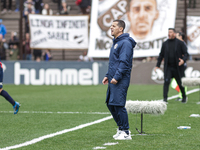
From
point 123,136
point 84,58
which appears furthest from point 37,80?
point 123,136

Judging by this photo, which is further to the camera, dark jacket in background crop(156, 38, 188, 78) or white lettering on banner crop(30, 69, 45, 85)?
white lettering on banner crop(30, 69, 45, 85)

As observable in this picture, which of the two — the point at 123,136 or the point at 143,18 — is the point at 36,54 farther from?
the point at 123,136

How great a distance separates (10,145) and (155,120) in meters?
3.68

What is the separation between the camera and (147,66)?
21.0m

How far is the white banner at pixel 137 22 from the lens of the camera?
70.9 feet

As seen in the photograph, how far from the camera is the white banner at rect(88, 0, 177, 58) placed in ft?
70.9

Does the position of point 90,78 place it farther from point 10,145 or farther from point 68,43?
point 10,145

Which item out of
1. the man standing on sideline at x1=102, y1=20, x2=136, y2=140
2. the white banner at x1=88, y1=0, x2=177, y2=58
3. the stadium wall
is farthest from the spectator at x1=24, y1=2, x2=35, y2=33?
the man standing on sideline at x1=102, y1=20, x2=136, y2=140

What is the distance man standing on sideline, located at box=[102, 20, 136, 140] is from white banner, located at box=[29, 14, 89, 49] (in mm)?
15448

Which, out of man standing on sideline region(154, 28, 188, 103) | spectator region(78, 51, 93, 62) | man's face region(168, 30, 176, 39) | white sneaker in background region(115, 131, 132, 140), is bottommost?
spectator region(78, 51, 93, 62)

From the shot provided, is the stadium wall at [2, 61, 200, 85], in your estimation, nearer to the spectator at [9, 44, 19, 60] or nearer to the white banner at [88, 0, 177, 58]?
the white banner at [88, 0, 177, 58]

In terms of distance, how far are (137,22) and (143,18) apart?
0.36 m

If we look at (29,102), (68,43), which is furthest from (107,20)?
(29,102)

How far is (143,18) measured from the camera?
21875mm
